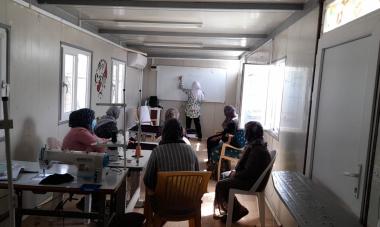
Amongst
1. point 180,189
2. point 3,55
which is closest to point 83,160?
point 180,189

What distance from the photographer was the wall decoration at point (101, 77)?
215 inches

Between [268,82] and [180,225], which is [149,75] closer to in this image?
[268,82]

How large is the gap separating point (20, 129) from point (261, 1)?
9.04ft

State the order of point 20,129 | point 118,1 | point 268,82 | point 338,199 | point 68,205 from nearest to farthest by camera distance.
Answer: point 338,199 < point 20,129 < point 118,1 < point 68,205 < point 268,82

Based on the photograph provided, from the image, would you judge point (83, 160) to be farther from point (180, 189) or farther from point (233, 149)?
point (233, 149)

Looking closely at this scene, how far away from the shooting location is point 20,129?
10.5 feet

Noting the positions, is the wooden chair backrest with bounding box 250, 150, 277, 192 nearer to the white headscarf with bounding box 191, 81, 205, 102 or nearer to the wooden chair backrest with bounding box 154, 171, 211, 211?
the wooden chair backrest with bounding box 154, 171, 211, 211

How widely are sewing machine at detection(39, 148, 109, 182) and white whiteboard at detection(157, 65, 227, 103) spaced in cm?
685

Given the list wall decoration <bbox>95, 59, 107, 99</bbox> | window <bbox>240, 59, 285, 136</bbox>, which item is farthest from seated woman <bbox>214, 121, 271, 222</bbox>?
wall decoration <bbox>95, 59, 107, 99</bbox>

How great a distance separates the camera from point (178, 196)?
8.54ft

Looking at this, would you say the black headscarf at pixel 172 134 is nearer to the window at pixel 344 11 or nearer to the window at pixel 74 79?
the window at pixel 344 11

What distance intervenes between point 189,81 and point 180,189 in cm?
664

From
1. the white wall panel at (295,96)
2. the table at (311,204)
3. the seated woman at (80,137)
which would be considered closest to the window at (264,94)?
the white wall panel at (295,96)

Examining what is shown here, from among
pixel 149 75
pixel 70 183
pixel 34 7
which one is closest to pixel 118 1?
pixel 34 7
